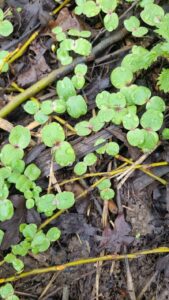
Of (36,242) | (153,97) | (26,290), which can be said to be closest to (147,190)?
(153,97)

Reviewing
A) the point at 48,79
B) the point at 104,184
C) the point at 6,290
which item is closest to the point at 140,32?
the point at 48,79

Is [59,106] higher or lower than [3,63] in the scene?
lower

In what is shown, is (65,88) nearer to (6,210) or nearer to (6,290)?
(6,210)

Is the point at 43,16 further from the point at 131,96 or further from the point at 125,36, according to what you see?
the point at 131,96

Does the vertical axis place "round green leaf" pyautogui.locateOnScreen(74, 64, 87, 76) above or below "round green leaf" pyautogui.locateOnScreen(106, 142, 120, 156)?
above

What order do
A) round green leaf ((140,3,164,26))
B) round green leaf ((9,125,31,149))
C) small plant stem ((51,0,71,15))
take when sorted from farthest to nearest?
small plant stem ((51,0,71,15)) < round green leaf ((140,3,164,26)) < round green leaf ((9,125,31,149))

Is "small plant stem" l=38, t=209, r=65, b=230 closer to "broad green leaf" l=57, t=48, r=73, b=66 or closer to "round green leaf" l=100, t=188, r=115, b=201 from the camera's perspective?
"round green leaf" l=100, t=188, r=115, b=201

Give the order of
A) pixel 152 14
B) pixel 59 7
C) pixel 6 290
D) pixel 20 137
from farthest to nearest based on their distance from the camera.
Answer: pixel 59 7, pixel 152 14, pixel 20 137, pixel 6 290

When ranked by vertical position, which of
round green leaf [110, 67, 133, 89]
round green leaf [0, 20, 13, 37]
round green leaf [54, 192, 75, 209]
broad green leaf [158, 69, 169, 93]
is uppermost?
round green leaf [0, 20, 13, 37]

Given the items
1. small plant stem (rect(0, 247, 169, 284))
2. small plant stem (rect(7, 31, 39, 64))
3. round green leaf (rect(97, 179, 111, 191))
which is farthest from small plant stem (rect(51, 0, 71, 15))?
small plant stem (rect(0, 247, 169, 284))
